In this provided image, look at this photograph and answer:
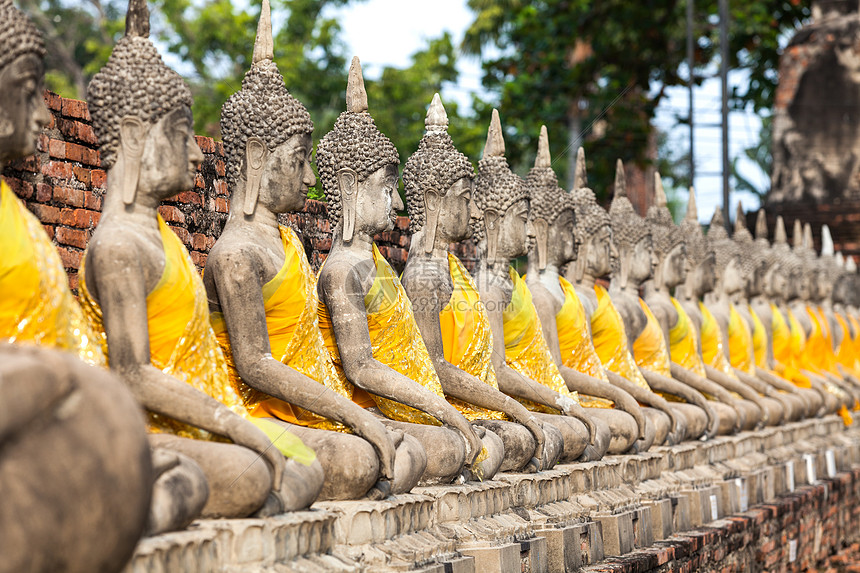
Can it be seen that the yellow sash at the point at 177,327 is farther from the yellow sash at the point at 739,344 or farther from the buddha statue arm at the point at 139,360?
the yellow sash at the point at 739,344

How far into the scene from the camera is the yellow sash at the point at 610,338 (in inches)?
390

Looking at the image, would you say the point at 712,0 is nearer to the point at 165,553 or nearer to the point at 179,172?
the point at 179,172

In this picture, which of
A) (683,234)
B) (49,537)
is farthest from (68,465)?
(683,234)

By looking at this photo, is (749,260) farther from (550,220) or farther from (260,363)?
(260,363)

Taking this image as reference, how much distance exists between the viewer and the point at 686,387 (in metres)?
11.0

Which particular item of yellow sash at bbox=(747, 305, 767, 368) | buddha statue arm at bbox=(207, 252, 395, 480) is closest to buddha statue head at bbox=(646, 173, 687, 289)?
yellow sash at bbox=(747, 305, 767, 368)

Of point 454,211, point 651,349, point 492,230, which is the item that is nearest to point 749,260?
point 651,349

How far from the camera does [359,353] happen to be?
6469 millimetres

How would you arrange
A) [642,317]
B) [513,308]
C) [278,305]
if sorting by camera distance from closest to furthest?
[278,305] < [513,308] < [642,317]

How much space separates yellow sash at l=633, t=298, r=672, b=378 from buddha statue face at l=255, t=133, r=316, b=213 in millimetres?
5548

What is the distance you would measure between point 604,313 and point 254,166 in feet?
15.0

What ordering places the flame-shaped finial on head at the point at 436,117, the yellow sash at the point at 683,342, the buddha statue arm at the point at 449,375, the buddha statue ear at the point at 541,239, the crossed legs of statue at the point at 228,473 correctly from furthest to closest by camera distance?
the yellow sash at the point at 683,342 → the buddha statue ear at the point at 541,239 → the flame-shaped finial on head at the point at 436,117 → the buddha statue arm at the point at 449,375 → the crossed legs of statue at the point at 228,473

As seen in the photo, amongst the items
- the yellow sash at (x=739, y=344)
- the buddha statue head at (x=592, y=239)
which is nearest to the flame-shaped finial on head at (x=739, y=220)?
the yellow sash at (x=739, y=344)

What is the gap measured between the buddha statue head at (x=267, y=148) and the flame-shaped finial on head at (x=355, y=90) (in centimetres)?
78
